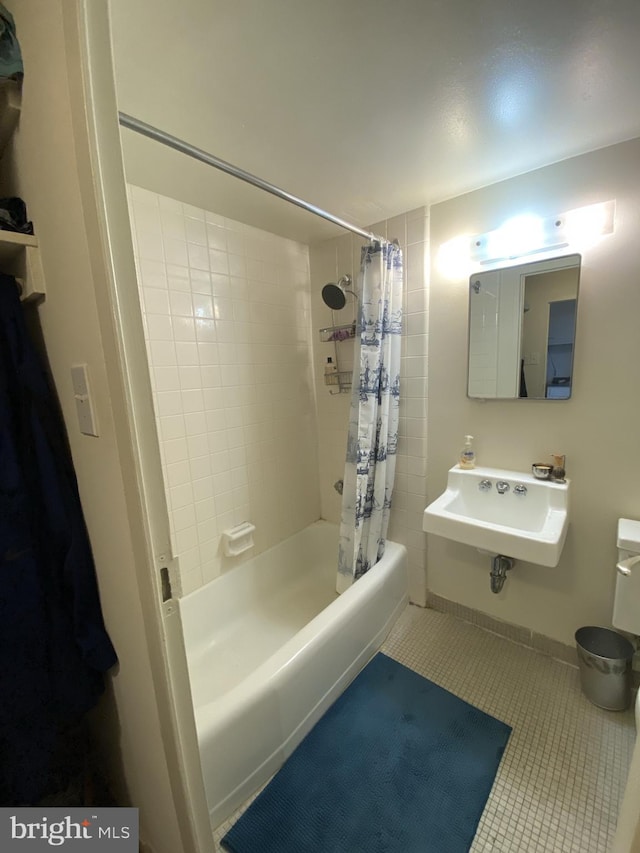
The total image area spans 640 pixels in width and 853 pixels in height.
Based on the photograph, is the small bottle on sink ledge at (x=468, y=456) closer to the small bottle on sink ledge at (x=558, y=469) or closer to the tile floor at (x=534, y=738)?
the small bottle on sink ledge at (x=558, y=469)

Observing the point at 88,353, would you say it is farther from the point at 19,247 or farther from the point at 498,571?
the point at 498,571

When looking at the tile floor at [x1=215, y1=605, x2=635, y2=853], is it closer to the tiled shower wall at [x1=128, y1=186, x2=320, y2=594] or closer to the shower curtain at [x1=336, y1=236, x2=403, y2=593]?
the shower curtain at [x1=336, y1=236, x2=403, y2=593]

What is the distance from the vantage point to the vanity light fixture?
1321mm

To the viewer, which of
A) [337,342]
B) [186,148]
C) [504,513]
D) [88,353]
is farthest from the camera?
[337,342]

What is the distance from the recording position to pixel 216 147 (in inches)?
48.0

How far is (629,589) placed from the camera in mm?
1253

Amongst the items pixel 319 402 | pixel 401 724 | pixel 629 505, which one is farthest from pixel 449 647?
pixel 319 402

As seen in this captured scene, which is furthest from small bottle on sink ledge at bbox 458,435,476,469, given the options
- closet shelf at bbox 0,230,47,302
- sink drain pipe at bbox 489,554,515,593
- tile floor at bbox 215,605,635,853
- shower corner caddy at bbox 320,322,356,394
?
closet shelf at bbox 0,230,47,302

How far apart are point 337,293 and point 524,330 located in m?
0.96

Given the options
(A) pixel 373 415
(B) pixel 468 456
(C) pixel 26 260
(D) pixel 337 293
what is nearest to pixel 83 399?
(C) pixel 26 260

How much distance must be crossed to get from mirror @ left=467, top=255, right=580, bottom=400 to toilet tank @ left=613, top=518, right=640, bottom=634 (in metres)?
0.59

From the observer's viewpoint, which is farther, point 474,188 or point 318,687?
point 474,188

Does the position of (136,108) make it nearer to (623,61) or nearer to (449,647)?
(623,61)

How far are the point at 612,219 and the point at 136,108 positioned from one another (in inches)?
67.1
